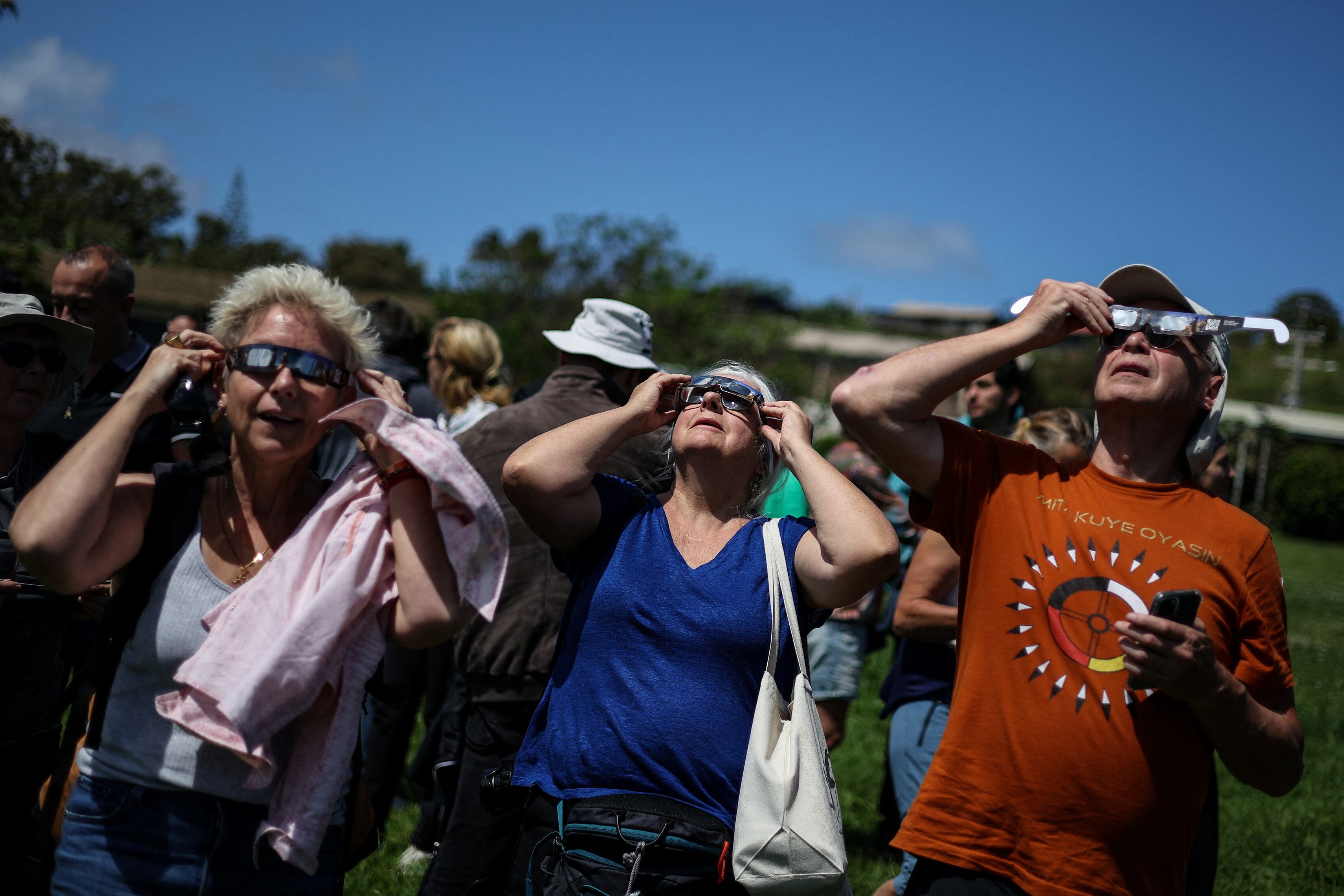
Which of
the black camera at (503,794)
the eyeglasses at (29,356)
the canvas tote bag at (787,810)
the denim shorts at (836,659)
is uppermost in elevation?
the eyeglasses at (29,356)

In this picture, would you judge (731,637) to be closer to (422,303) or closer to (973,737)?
(973,737)

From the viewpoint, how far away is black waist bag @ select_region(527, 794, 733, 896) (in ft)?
7.48

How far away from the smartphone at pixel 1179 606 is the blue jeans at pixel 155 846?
78.5 inches

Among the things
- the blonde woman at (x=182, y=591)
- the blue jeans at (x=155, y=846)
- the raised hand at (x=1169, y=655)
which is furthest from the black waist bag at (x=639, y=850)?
the raised hand at (x=1169, y=655)

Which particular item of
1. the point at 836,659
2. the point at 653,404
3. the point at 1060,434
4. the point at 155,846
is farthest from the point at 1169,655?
the point at 836,659

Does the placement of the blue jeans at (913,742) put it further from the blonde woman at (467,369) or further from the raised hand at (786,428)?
the blonde woman at (467,369)

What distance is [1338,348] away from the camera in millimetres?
55531

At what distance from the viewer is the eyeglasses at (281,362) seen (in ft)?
7.28

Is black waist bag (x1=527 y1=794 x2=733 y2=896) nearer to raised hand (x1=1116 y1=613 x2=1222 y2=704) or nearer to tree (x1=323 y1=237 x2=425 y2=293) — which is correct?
raised hand (x1=1116 y1=613 x2=1222 y2=704)

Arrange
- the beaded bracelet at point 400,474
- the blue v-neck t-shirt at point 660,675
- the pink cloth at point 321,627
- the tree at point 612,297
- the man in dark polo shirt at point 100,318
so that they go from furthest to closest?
the tree at point 612,297 → the man in dark polo shirt at point 100,318 → the blue v-neck t-shirt at point 660,675 → the beaded bracelet at point 400,474 → the pink cloth at point 321,627

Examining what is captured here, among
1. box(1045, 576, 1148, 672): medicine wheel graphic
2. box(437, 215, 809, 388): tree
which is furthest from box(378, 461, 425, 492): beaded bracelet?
box(437, 215, 809, 388): tree

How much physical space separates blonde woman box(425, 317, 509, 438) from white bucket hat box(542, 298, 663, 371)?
1609 millimetres

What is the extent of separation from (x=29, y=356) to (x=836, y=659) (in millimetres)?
3627

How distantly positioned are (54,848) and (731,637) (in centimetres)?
155
